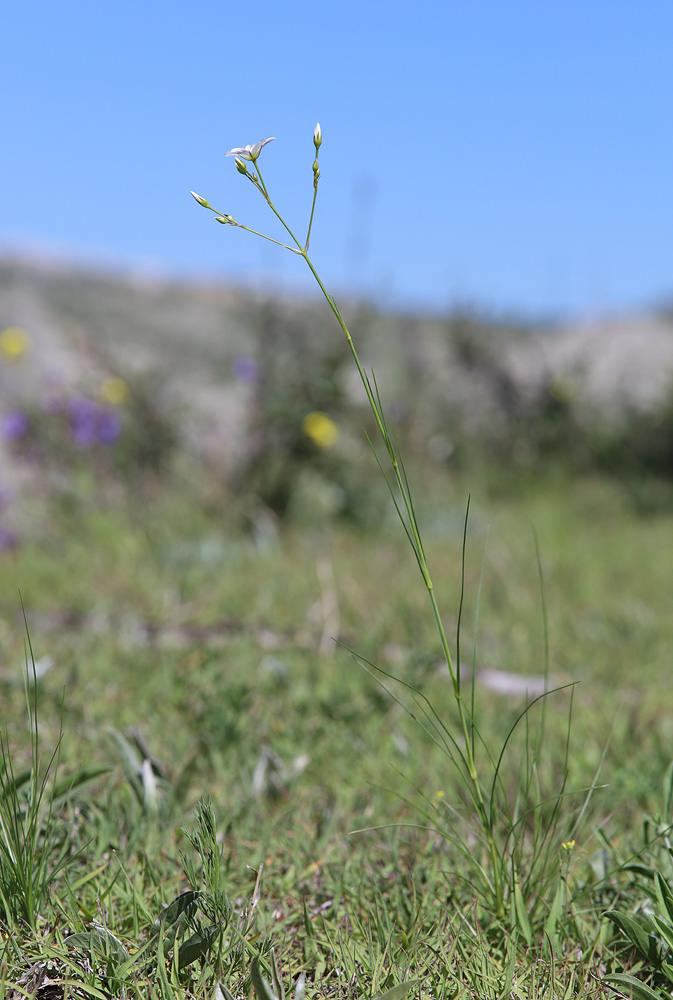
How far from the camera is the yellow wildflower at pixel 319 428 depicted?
14.5ft

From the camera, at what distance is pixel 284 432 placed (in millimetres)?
4527

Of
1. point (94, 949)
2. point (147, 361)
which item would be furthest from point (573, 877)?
point (147, 361)

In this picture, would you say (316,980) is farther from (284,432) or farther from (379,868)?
(284,432)

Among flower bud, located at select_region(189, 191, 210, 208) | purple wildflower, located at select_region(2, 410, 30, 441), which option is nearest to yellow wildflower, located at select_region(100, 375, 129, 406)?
purple wildflower, located at select_region(2, 410, 30, 441)

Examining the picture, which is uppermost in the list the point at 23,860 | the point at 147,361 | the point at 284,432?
the point at 147,361

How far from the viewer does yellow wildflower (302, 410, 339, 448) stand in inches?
174

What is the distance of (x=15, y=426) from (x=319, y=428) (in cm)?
160

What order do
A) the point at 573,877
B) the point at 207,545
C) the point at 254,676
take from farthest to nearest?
the point at 207,545 → the point at 254,676 → the point at 573,877

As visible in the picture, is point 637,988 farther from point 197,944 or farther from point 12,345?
point 12,345

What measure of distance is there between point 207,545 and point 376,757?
6.54 feet

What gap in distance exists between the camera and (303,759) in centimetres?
169

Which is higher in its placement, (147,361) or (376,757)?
(147,361)

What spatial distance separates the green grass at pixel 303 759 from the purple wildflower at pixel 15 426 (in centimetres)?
70

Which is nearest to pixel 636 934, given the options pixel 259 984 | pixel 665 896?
pixel 665 896
